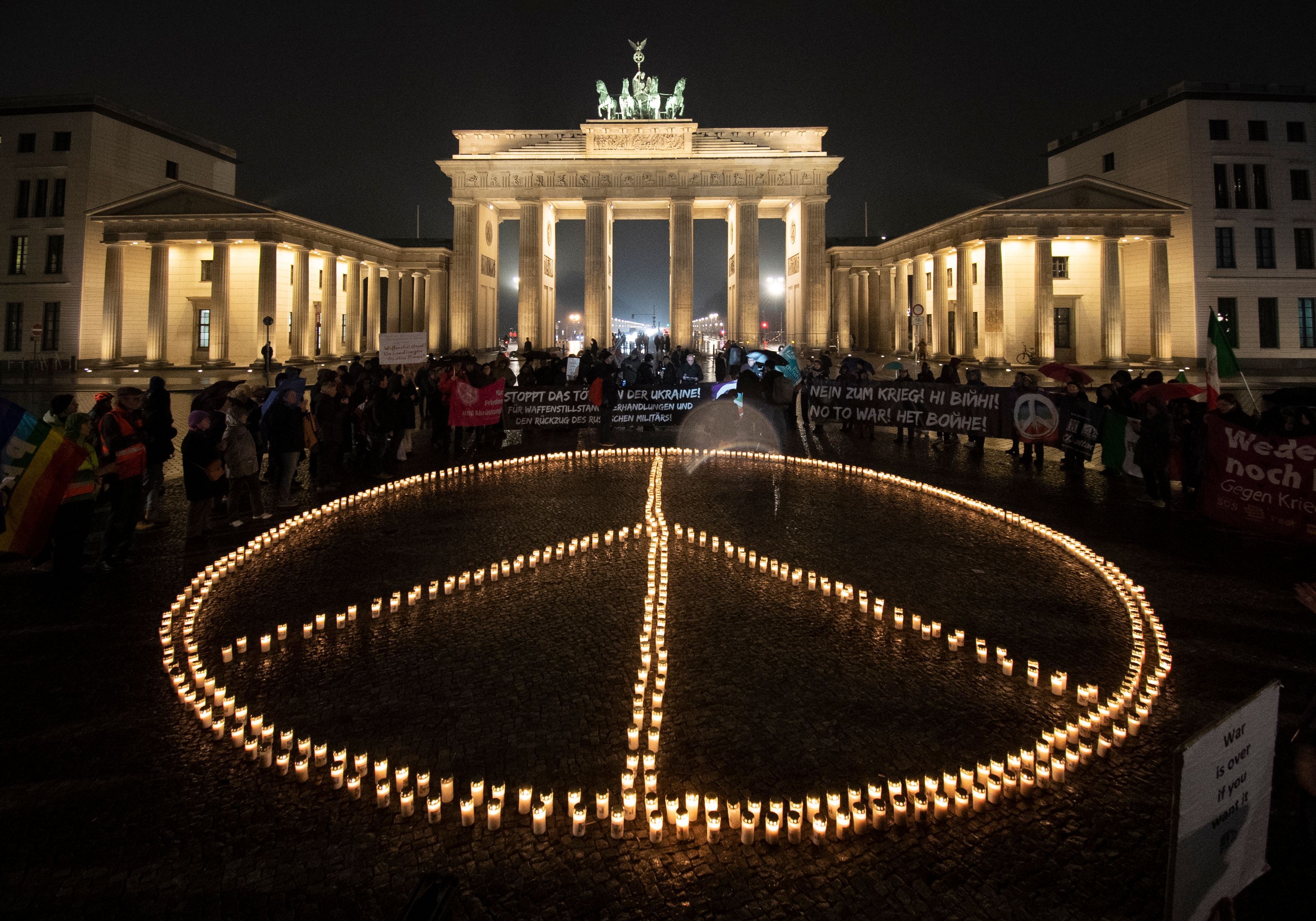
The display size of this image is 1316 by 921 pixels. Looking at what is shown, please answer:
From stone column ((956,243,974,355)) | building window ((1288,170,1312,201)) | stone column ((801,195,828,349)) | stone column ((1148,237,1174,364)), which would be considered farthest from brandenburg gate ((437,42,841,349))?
building window ((1288,170,1312,201))

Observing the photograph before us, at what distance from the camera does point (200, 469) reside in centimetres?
1020

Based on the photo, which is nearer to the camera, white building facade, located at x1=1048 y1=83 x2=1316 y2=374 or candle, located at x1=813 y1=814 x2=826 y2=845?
candle, located at x1=813 y1=814 x2=826 y2=845

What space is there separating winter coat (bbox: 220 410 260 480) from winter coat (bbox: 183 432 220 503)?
0.59m

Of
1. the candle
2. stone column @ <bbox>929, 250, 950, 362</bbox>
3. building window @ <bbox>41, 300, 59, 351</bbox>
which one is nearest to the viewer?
the candle

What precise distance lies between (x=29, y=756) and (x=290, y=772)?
183 centimetres

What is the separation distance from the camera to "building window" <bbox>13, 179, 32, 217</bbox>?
48.8m

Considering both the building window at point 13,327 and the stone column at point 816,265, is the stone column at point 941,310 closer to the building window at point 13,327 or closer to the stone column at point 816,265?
the stone column at point 816,265

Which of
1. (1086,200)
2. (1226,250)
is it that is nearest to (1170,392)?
(1086,200)

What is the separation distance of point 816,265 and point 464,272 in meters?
25.0

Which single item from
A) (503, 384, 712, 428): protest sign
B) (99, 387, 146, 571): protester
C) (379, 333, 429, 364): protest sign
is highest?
(379, 333, 429, 364): protest sign

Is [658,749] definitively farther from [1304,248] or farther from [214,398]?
[1304,248]

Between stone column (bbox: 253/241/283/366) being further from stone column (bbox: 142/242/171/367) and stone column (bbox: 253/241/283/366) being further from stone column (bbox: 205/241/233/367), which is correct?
stone column (bbox: 142/242/171/367)

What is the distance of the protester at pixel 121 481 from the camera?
363 inches

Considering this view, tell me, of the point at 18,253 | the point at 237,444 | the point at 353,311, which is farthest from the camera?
the point at 353,311
